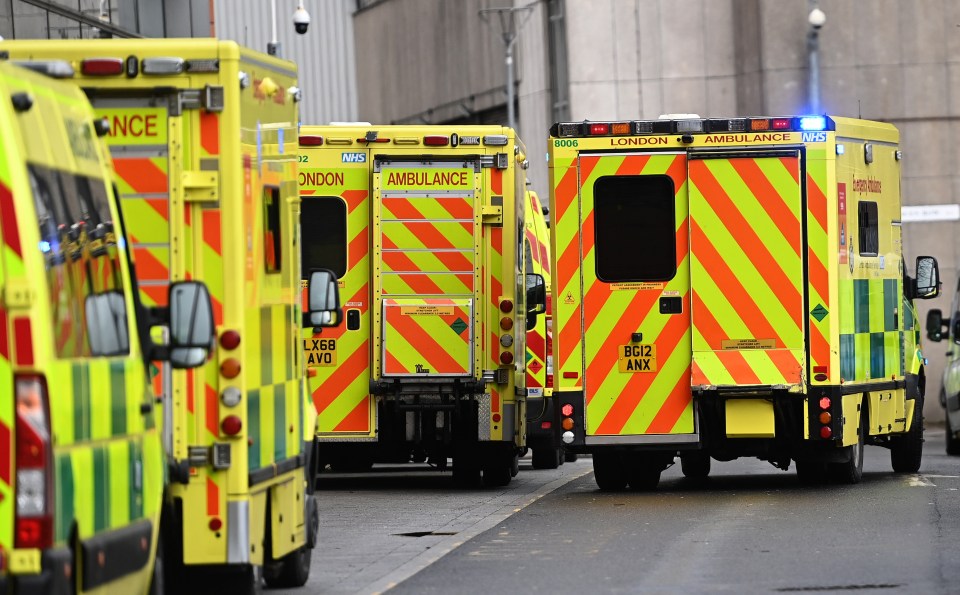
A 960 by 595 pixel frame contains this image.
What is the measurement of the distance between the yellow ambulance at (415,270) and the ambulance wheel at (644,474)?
1.14 m

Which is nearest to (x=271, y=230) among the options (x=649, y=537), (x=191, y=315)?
(x=191, y=315)

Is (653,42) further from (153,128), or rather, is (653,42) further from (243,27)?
(153,128)

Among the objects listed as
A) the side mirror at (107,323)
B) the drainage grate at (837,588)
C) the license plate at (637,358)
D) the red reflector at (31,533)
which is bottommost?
the drainage grate at (837,588)

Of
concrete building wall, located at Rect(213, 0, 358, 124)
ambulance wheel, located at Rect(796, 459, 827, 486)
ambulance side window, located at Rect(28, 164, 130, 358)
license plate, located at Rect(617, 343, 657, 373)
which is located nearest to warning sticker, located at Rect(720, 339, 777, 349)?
license plate, located at Rect(617, 343, 657, 373)

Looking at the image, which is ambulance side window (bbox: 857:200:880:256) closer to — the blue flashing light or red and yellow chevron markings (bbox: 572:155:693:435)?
the blue flashing light

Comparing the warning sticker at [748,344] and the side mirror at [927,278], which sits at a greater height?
the side mirror at [927,278]

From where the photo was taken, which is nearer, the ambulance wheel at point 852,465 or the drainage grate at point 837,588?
the drainage grate at point 837,588

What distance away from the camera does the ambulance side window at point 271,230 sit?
9812mm

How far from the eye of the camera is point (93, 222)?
7.61 metres

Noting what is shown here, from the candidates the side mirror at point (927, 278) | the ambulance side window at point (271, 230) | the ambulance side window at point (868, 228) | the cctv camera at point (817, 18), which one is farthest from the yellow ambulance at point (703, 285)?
the cctv camera at point (817, 18)

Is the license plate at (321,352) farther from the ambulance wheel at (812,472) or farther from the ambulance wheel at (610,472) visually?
the ambulance wheel at (812,472)

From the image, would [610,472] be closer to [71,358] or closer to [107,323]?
[107,323]

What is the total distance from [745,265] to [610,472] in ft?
7.90

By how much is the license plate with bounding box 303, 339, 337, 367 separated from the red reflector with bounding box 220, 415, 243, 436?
9250 millimetres
